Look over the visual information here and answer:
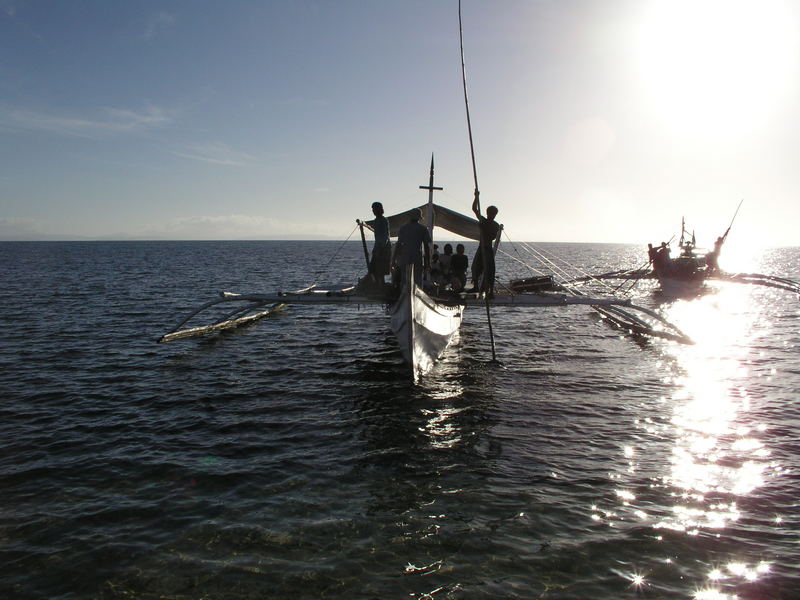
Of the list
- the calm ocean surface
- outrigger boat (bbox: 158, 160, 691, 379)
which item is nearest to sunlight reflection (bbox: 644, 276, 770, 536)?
the calm ocean surface

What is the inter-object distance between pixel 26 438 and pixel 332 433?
5372mm

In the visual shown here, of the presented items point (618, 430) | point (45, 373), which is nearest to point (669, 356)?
point (618, 430)

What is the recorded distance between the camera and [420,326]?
476 inches

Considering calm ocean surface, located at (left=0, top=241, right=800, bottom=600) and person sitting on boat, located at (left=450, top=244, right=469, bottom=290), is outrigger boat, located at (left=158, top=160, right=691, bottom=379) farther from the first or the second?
calm ocean surface, located at (left=0, top=241, right=800, bottom=600)

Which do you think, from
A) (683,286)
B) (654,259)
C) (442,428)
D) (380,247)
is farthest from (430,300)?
(654,259)

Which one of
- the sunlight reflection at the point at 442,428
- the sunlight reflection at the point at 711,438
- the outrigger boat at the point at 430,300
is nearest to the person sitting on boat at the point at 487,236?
the outrigger boat at the point at 430,300

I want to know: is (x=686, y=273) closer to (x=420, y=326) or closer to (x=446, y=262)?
(x=446, y=262)

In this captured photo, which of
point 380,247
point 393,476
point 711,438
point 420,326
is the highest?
point 380,247

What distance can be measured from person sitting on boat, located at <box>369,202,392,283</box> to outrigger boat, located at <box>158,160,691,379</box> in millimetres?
370

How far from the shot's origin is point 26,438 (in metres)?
8.83

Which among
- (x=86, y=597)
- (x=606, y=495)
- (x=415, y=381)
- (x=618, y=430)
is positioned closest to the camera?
(x=86, y=597)

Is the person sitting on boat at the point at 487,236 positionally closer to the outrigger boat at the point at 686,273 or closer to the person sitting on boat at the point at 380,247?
the person sitting on boat at the point at 380,247

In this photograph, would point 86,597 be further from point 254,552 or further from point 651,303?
point 651,303

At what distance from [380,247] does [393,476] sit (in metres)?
8.87
